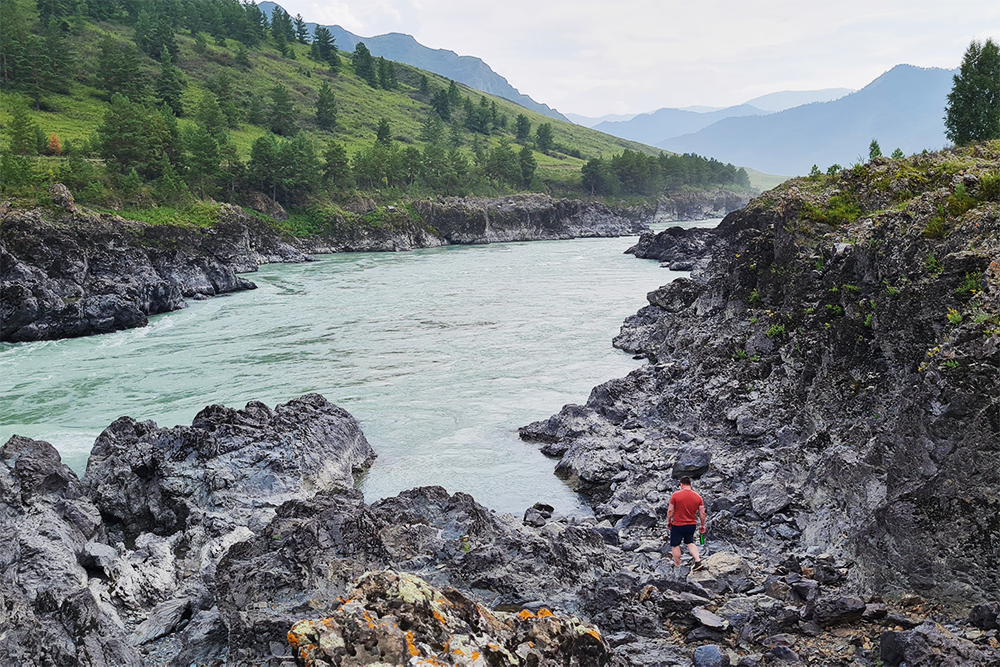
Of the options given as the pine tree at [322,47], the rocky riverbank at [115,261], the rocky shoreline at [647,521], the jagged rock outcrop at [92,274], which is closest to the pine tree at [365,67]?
the pine tree at [322,47]

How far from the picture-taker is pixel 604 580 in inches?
448

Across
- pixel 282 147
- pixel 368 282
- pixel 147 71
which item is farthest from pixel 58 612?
pixel 147 71

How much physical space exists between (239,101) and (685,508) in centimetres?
14166

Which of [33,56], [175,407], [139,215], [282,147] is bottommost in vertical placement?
[175,407]

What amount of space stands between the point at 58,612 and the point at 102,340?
1337 inches

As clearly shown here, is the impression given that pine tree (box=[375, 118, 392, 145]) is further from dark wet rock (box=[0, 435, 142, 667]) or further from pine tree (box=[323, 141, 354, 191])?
dark wet rock (box=[0, 435, 142, 667])

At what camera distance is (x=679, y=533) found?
13.2 metres

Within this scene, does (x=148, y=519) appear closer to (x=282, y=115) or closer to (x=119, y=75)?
(x=119, y=75)

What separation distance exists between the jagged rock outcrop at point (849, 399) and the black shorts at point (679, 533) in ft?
3.85

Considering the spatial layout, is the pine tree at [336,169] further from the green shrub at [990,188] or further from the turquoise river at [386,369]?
the green shrub at [990,188]

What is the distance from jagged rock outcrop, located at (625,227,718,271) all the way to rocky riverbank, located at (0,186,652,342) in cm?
3872

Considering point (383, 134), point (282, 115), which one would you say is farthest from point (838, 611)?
point (383, 134)

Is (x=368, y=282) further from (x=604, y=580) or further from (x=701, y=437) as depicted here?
(x=604, y=580)

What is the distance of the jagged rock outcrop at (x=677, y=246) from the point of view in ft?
241
